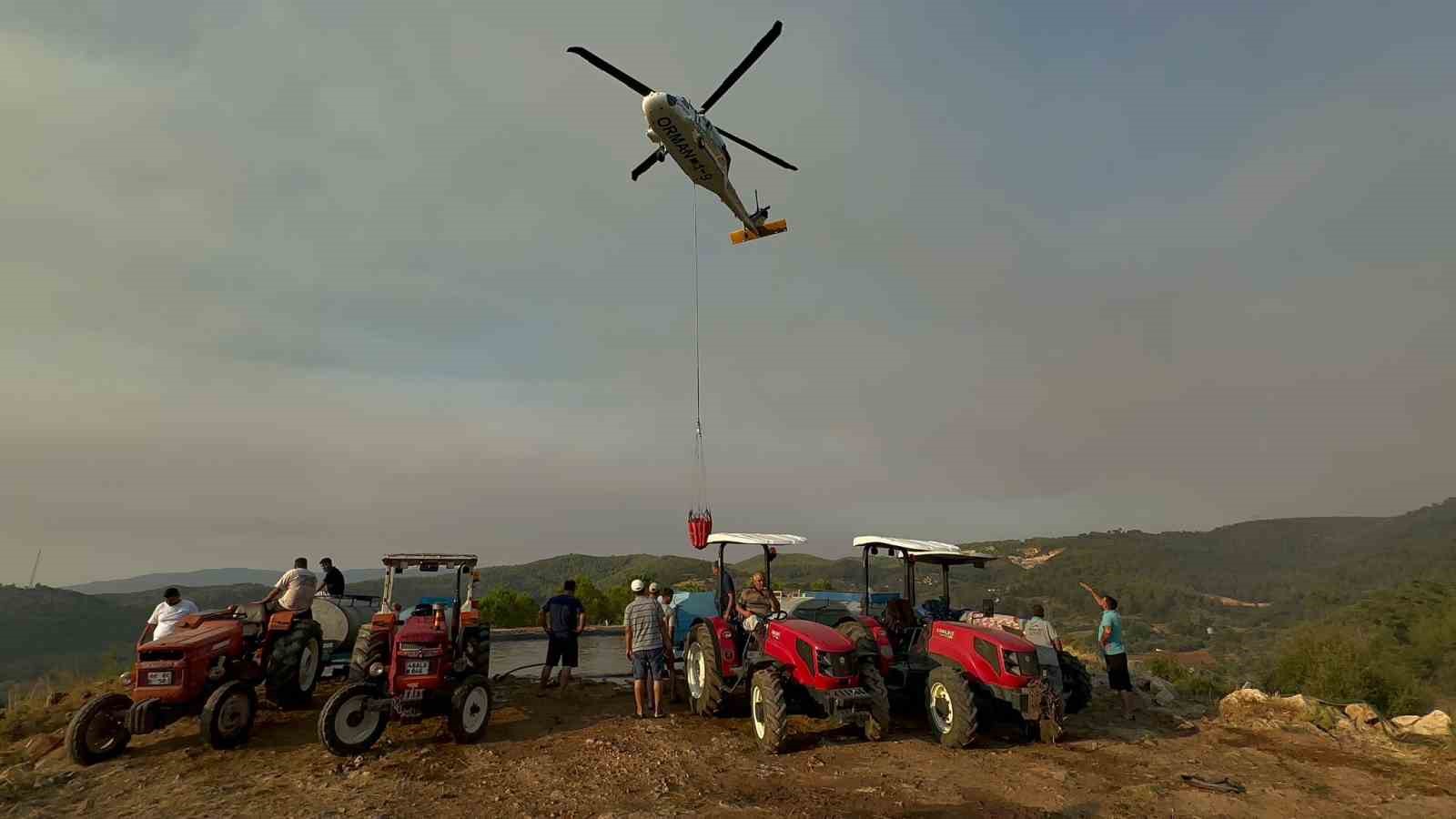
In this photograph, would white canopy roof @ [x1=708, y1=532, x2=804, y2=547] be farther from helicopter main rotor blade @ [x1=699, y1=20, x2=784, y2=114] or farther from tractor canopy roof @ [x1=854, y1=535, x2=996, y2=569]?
helicopter main rotor blade @ [x1=699, y1=20, x2=784, y2=114]

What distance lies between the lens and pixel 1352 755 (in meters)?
7.27

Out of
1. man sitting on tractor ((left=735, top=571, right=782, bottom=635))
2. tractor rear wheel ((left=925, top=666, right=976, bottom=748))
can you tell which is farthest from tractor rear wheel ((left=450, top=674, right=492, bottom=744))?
tractor rear wheel ((left=925, top=666, right=976, bottom=748))

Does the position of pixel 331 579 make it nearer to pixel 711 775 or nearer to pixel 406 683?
pixel 406 683

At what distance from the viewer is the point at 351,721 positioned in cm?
662

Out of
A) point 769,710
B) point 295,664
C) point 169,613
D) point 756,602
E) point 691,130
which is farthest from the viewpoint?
point 691,130

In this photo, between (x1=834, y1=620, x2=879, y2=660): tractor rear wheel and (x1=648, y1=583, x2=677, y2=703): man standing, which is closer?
(x1=834, y1=620, x2=879, y2=660): tractor rear wheel

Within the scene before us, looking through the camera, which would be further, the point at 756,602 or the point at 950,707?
the point at 756,602

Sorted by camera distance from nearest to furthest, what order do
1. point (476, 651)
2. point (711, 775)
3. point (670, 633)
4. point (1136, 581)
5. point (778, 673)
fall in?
point (711, 775)
point (778, 673)
point (476, 651)
point (670, 633)
point (1136, 581)

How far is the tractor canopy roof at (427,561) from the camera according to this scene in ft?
26.7

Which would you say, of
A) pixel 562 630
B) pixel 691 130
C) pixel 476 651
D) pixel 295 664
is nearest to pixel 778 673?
pixel 476 651

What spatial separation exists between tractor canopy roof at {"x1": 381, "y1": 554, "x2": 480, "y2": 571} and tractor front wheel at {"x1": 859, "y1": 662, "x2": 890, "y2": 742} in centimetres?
494

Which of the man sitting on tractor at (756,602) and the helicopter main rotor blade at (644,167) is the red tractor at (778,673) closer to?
the man sitting on tractor at (756,602)

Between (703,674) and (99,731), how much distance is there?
6030 millimetres

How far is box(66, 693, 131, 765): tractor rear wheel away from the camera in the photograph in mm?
6320
